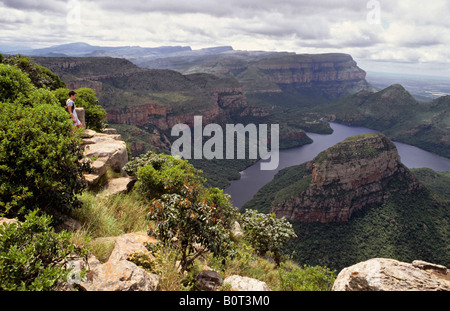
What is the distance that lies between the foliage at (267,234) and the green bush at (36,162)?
923cm

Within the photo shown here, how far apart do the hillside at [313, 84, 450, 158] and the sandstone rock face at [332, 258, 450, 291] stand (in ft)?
538

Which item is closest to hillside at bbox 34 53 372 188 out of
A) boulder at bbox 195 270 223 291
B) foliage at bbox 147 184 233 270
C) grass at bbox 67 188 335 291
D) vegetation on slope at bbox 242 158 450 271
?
vegetation on slope at bbox 242 158 450 271

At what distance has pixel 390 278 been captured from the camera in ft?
17.6

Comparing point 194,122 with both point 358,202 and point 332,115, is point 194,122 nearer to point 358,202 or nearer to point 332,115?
point 358,202

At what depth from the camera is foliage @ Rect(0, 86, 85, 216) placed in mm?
5477

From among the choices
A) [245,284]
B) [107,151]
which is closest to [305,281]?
[245,284]

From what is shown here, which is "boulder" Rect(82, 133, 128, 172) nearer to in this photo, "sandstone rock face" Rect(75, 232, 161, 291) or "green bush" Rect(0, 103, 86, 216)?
"green bush" Rect(0, 103, 86, 216)

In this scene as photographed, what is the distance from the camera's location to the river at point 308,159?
85938 mm

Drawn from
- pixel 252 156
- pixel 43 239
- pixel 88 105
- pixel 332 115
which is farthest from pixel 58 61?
pixel 332 115

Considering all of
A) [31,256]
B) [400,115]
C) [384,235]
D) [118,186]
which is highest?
[31,256]

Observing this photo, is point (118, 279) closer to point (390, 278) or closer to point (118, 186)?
point (390, 278)

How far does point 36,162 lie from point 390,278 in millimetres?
8030

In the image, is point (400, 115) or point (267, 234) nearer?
point (267, 234)

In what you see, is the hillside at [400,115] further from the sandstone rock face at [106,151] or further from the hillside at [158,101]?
the sandstone rock face at [106,151]
